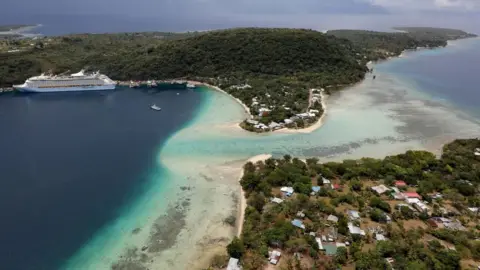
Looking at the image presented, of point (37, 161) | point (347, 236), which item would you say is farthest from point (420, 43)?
point (37, 161)

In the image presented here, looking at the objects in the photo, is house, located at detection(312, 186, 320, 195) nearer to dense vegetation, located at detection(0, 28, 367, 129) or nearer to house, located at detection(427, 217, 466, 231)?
house, located at detection(427, 217, 466, 231)

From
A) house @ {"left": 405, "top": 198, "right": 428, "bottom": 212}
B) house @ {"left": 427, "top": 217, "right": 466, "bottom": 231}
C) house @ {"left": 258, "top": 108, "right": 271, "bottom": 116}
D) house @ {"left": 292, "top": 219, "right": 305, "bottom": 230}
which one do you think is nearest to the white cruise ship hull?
house @ {"left": 258, "top": 108, "right": 271, "bottom": 116}

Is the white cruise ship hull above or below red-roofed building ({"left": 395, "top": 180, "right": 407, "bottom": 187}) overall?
above

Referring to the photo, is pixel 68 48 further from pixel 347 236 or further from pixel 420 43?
pixel 420 43

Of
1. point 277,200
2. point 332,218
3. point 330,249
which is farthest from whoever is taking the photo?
point 277,200

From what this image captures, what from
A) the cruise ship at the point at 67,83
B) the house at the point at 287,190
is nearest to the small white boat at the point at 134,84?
the cruise ship at the point at 67,83

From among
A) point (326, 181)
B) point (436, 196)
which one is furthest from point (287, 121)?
point (436, 196)

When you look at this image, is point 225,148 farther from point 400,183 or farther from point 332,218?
point 400,183
